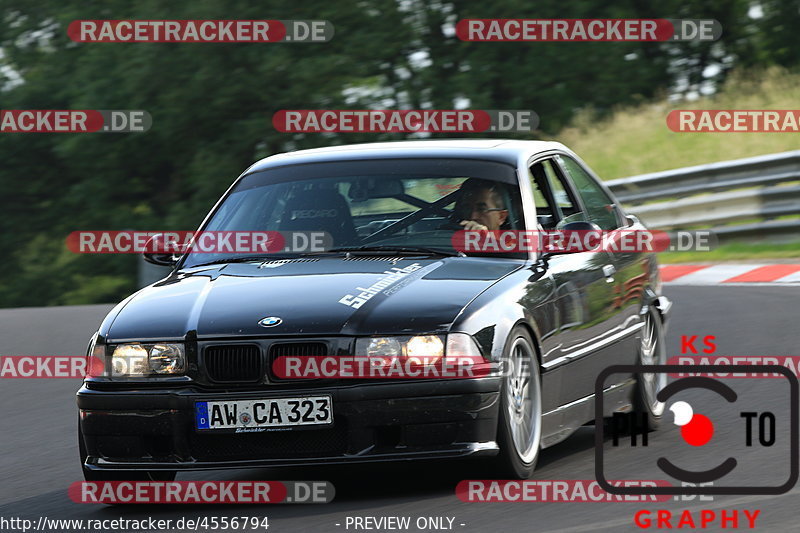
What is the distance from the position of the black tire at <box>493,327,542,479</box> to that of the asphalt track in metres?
0.19

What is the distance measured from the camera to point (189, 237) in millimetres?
7828

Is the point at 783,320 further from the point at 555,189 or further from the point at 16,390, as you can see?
the point at 16,390

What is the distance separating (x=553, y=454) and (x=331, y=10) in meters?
23.8

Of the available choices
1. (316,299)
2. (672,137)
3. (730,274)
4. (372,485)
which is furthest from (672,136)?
(316,299)

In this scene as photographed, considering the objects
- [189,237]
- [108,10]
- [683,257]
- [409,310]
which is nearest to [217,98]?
[108,10]

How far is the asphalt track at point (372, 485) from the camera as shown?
220 inches

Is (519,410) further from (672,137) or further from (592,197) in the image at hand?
(672,137)

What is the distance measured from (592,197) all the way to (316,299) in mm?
2488

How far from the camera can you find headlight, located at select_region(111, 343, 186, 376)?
A: 6.14 metres

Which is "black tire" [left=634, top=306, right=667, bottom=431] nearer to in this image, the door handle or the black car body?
the door handle

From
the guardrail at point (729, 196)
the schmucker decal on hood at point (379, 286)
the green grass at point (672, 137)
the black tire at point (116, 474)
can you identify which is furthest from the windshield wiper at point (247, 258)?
the green grass at point (672, 137)

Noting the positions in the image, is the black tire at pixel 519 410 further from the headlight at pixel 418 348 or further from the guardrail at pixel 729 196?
the guardrail at pixel 729 196

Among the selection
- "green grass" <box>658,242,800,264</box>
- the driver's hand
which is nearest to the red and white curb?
"green grass" <box>658,242,800,264</box>

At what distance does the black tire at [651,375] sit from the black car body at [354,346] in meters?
0.69
